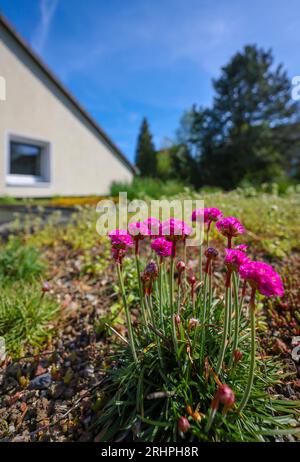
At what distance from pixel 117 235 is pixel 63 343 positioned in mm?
1100

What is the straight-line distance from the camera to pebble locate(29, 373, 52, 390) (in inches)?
53.0

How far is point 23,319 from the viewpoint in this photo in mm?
1665

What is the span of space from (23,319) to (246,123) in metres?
18.0

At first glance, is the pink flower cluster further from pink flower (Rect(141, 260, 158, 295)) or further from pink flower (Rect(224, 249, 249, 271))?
pink flower (Rect(224, 249, 249, 271))

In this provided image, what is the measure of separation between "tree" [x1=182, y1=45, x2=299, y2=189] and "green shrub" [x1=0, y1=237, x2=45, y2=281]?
49.1ft

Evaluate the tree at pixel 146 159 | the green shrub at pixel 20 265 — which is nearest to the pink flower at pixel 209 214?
the green shrub at pixel 20 265

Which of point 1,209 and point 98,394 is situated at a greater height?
point 1,209

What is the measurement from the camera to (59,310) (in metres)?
1.88

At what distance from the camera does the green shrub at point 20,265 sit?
2266mm

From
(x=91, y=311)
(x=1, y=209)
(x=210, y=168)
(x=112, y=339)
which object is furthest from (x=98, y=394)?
(x=210, y=168)

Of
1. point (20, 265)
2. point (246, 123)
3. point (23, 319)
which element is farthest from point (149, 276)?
point (246, 123)

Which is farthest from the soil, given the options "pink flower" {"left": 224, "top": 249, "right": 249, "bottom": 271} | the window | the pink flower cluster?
the window

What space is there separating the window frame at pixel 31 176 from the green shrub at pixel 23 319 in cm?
551
